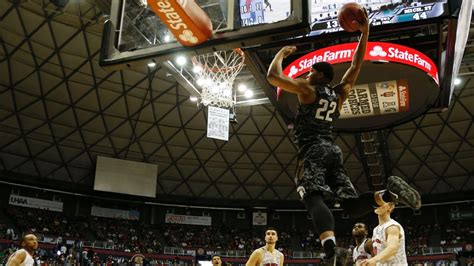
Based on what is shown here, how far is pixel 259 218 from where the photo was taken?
3716 centimetres

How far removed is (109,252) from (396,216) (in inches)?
801

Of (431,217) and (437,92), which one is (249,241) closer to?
(431,217)

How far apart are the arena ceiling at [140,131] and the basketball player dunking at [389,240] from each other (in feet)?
58.1

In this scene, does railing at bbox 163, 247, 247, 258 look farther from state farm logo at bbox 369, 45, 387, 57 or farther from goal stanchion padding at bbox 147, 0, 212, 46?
goal stanchion padding at bbox 147, 0, 212, 46

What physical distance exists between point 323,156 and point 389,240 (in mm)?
1534

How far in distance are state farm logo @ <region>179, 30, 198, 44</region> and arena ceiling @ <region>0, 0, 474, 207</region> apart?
50.2 feet

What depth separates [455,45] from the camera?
35.2ft

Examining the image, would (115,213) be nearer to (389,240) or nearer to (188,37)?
(188,37)

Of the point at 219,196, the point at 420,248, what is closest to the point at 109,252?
the point at 219,196

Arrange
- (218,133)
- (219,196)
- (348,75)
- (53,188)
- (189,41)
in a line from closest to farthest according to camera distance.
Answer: (348,75) < (189,41) < (218,133) < (53,188) < (219,196)

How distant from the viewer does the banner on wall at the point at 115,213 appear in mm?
33438

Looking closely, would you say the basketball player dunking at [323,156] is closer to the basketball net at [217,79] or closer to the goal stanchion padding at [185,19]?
the goal stanchion padding at [185,19]

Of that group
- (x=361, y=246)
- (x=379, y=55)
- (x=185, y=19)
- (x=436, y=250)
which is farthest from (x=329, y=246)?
(x=436, y=250)

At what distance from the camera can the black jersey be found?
4535 millimetres
